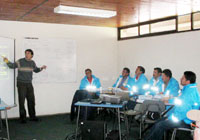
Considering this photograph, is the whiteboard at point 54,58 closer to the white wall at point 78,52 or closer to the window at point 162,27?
the white wall at point 78,52

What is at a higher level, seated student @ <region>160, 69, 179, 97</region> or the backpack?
seated student @ <region>160, 69, 179, 97</region>

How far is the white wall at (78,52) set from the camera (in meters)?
6.86

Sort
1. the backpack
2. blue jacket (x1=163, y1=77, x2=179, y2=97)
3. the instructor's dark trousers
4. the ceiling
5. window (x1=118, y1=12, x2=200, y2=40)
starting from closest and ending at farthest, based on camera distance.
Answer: the backpack
the ceiling
blue jacket (x1=163, y1=77, x2=179, y2=97)
window (x1=118, y1=12, x2=200, y2=40)
the instructor's dark trousers

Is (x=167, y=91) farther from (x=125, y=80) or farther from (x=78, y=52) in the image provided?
(x=78, y=52)

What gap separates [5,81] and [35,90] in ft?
5.57

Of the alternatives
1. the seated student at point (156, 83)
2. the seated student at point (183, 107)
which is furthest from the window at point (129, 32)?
the seated student at point (183, 107)

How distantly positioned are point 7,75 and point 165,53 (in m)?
3.64

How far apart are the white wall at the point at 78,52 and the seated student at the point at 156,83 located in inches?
83.6

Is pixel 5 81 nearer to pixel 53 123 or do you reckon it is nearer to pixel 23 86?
pixel 23 86

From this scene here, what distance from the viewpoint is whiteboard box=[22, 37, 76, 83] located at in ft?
23.2

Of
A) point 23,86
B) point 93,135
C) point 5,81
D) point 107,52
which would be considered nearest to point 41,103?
point 23,86

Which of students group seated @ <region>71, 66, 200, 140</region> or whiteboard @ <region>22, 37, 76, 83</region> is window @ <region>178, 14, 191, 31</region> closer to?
students group seated @ <region>71, 66, 200, 140</region>

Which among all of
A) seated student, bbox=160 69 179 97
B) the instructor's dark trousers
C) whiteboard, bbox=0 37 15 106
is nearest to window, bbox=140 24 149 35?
seated student, bbox=160 69 179 97

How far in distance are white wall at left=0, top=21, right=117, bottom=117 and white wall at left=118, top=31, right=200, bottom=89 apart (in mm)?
425
